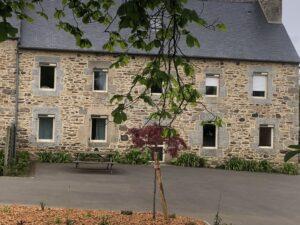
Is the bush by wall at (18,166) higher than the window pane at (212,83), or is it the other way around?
the window pane at (212,83)

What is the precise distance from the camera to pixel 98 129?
74.7ft

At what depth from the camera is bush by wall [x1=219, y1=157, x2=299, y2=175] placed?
22.7m

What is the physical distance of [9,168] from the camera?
16.9 m

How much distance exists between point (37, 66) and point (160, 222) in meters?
13.6

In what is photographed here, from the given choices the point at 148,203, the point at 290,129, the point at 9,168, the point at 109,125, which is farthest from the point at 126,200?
the point at 290,129

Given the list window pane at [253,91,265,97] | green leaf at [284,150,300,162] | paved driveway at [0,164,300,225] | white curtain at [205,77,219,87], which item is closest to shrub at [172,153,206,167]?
paved driveway at [0,164,300,225]

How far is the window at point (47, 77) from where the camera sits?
22.2m

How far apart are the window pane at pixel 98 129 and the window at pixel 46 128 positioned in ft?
6.07

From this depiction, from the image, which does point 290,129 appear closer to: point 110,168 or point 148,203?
point 110,168

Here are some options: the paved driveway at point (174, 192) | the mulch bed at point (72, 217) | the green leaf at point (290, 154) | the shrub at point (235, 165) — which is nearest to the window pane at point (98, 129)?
the paved driveway at point (174, 192)

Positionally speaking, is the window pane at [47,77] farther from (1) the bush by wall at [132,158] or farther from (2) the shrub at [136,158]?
(2) the shrub at [136,158]

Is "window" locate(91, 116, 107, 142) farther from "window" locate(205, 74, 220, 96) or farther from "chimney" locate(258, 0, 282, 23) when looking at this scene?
"chimney" locate(258, 0, 282, 23)

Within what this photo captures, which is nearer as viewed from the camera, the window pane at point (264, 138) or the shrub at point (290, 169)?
the shrub at point (290, 169)

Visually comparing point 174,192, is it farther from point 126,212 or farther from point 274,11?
point 274,11
